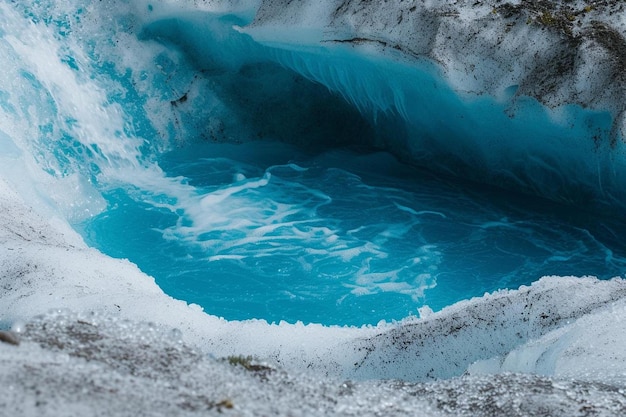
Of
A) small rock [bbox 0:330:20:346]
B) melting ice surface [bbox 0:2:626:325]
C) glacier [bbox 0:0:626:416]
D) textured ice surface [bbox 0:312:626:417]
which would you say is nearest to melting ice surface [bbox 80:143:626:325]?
melting ice surface [bbox 0:2:626:325]

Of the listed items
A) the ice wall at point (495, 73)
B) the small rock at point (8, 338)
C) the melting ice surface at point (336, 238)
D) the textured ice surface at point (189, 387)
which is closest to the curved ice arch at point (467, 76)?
the ice wall at point (495, 73)

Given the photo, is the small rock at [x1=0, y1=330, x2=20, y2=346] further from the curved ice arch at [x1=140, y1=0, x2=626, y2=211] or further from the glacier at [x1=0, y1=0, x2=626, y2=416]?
the curved ice arch at [x1=140, y1=0, x2=626, y2=211]

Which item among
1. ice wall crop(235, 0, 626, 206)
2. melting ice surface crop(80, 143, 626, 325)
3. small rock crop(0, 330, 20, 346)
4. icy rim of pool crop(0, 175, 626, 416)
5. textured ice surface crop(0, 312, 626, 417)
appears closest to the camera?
textured ice surface crop(0, 312, 626, 417)

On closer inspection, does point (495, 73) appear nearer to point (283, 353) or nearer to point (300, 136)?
point (300, 136)

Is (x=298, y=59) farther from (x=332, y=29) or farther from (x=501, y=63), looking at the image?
(x=501, y=63)

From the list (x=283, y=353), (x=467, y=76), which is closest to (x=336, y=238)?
(x=467, y=76)

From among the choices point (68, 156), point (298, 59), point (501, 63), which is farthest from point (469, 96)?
point (68, 156)
